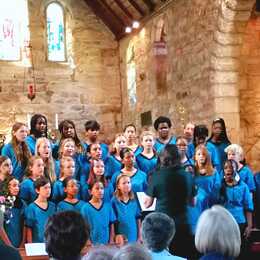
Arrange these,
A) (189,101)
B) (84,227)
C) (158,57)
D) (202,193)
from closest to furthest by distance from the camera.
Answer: (84,227) → (202,193) → (189,101) → (158,57)

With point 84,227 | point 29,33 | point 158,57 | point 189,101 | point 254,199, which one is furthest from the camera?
point 29,33

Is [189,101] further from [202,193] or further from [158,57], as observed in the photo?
[202,193]

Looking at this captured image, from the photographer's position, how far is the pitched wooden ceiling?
1189cm

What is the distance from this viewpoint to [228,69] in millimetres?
9273

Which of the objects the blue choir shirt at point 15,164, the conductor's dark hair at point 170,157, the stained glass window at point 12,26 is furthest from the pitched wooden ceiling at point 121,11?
the conductor's dark hair at point 170,157

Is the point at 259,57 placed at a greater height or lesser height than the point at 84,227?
greater

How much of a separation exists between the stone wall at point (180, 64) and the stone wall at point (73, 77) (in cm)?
105

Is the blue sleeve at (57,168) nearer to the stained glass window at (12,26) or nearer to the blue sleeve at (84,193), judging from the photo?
the blue sleeve at (84,193)

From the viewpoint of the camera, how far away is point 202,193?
5691 millimetres

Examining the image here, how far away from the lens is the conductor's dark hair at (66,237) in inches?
91.1

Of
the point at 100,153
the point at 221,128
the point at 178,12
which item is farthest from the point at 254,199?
the point at 178,12

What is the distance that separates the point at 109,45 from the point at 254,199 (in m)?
8.28

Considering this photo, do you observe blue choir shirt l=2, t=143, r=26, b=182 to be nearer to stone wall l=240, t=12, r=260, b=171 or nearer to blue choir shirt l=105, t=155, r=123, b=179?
blue choir shirt l=105, t=155, r=123, b=179

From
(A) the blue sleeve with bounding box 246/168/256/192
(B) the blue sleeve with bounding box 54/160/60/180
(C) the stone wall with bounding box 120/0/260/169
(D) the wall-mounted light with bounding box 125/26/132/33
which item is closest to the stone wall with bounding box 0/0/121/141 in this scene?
(D) the wall-mounted light with bounding box 125/26/132/33
